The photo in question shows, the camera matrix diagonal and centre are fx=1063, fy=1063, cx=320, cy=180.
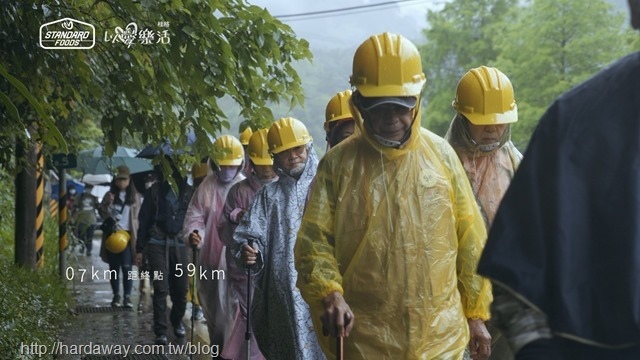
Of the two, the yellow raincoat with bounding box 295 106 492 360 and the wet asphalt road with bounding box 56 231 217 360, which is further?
the wet asphalt road with bounding box 56 231 217 360

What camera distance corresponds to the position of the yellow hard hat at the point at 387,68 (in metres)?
4.55

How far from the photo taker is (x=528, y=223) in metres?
2.35

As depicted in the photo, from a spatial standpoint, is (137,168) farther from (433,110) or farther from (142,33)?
(433,110)

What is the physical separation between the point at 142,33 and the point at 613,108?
4483 mm

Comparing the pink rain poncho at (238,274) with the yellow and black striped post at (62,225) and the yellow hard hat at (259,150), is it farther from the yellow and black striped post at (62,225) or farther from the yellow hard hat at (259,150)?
the yellow and black striped post at (62,225)

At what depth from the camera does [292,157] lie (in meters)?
7.12

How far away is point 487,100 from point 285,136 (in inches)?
68.5

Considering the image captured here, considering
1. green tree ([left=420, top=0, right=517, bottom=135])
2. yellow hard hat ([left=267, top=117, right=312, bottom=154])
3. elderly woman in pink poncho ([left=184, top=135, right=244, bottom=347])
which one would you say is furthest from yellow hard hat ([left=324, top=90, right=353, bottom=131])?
green tree ([left=420, top=0, right=517, bottom=135])

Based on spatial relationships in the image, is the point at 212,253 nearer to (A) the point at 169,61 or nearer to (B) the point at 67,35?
(B) the point at 67,35

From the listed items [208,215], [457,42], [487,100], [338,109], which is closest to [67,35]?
[338,109]

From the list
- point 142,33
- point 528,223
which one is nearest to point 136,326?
point 142,33

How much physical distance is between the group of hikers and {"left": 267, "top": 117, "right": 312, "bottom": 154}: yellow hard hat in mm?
15

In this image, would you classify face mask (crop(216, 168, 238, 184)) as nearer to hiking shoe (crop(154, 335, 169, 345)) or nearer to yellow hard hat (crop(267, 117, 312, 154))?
hiking shoe (crop(154, 335, 169, 345))

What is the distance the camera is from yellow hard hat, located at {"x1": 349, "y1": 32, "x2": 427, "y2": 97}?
455 centimetres
